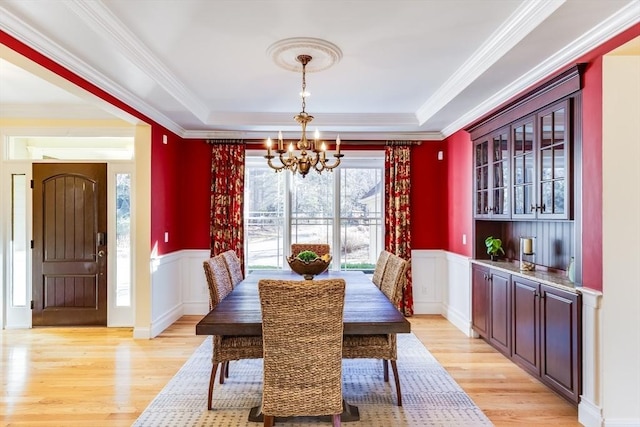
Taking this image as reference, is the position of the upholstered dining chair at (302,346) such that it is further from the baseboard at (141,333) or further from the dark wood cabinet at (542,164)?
the baseboard at (141,333)

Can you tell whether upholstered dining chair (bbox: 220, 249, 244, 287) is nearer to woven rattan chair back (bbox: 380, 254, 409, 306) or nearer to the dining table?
the dining table

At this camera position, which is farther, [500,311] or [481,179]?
[481,179]

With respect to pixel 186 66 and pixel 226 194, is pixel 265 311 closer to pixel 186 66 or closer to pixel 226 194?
pixel 186 66

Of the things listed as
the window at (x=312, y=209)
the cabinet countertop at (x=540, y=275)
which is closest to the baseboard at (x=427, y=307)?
the window at (x=312, y=209)

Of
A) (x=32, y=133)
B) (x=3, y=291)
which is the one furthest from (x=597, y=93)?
(x=3, y=291)

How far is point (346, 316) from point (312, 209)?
3.36m

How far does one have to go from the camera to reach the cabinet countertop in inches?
106

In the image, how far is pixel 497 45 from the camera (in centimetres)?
276

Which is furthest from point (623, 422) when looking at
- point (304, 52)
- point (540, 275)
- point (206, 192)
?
point (206, 192)

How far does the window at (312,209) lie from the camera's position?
18.7 feet

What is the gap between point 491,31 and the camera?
267cm

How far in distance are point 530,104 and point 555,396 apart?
233cm

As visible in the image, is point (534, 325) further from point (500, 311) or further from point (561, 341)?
point (500, 311)

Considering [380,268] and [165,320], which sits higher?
[380,268]
